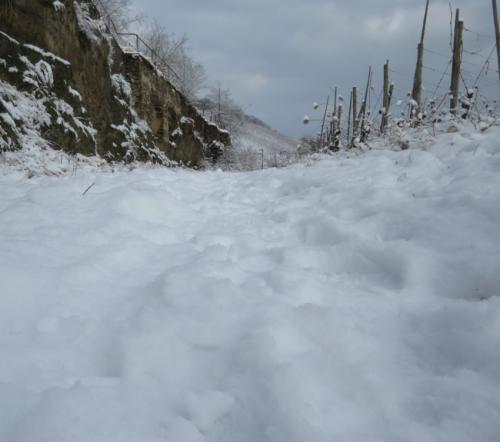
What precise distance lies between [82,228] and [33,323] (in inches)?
33.7

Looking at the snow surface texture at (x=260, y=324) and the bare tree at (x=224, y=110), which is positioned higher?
the bare tree at (x=224, y=110)

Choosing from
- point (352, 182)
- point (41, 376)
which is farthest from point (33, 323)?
point (352, 182)

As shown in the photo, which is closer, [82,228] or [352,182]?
[82,228]

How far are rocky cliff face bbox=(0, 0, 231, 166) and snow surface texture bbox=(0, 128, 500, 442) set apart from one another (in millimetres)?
3353

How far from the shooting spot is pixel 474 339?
90cm

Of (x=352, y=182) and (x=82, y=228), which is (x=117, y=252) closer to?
(x=82, y=228)

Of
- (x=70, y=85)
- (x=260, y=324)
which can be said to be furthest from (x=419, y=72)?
(x=260, y=324)

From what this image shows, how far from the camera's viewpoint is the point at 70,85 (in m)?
5.65

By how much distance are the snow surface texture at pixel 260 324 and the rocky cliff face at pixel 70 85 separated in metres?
3.35

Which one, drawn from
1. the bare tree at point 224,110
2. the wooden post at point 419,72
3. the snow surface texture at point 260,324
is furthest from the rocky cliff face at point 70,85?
the bare tree at point 224,110

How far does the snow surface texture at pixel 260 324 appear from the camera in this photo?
74 centimetres

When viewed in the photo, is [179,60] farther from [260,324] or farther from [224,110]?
[260,324]

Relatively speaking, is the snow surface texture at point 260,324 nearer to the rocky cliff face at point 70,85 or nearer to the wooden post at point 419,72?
the rocky cliff face at point 70,85

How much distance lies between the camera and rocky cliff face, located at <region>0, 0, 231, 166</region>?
4.33 m
